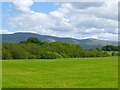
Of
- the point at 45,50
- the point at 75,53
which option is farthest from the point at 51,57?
the point at 75,53

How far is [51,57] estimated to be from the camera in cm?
6950

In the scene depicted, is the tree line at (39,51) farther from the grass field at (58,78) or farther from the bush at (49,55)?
the grass field at (58,78)

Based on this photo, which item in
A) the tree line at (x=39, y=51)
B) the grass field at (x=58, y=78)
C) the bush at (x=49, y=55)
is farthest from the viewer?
the bush at (x=49, y=55)

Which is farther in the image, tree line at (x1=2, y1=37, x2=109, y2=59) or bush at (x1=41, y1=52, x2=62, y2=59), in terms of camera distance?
bush at (x1=41, y1=52, x2=62, y2=59)

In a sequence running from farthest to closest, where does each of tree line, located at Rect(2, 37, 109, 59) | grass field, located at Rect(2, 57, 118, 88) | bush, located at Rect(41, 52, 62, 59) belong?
bush, located at Rect(41, 52, 62, 59), tree line, located at Rect(2, 37, 109, 59), grass field, located at Rect(2, 57, 118, 88)

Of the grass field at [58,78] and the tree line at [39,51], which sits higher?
the tree line at [39,51]

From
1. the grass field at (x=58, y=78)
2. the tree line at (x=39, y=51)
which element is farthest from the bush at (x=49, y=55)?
the grass field at (x=58, y=78)

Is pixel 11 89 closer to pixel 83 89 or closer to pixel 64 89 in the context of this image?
pixel 64 89

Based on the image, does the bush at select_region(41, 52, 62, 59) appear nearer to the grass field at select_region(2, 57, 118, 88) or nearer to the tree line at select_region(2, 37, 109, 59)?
the tree line at select_region(2, 37, 109, 59)

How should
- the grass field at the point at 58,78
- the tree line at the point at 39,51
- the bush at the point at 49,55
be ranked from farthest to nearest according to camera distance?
the bush at the point at 49,55 < the tree line at the point at 39,51 < the grass field at the point at 58,78

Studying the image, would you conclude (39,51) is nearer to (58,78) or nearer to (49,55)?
(49,55)

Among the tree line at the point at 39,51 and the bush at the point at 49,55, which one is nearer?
the tree line at the point at 39,51

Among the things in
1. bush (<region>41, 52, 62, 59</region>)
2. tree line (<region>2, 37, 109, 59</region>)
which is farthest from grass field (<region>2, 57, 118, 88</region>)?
bush (<region>41, 52, 62, 59</region>)

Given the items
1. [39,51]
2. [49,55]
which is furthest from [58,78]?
[49,55]
